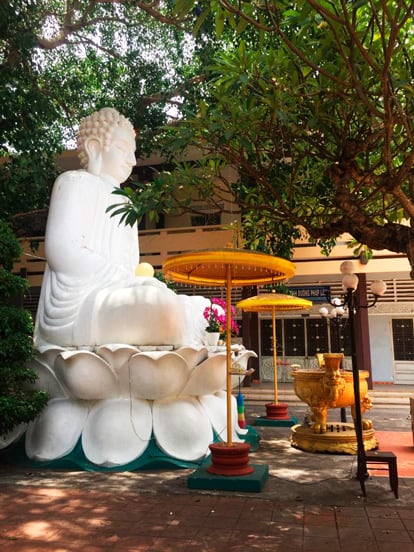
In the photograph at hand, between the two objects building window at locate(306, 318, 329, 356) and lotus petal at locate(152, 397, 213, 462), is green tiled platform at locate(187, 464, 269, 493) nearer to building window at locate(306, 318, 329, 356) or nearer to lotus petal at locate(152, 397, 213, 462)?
lotus petal at locate(152, 397, 213, 462)

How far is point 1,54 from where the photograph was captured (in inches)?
350

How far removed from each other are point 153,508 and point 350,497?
5.77 feet

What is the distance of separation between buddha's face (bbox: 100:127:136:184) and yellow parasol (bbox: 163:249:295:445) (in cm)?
264

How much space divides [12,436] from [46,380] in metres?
0.75

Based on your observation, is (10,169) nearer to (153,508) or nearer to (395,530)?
(153,508)

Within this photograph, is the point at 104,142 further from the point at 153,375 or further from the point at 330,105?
the point at 330,105

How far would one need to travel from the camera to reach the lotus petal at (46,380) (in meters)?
6.25

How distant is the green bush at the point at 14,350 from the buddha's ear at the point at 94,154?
2.21 meters

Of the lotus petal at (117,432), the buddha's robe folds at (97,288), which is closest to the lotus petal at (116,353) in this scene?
the buddha's robe folds at (97,288)

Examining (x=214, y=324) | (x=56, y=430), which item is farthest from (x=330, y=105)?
(x=56, y=430)

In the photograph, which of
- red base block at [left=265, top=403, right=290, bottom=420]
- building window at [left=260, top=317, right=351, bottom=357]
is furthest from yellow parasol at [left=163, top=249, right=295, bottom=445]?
building window at [left=260, top=317, right=351, bottom=357]

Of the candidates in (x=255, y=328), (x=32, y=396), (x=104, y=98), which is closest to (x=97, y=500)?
(x=32, y=396)

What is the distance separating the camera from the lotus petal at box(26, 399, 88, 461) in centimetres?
596

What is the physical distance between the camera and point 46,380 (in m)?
6.31
